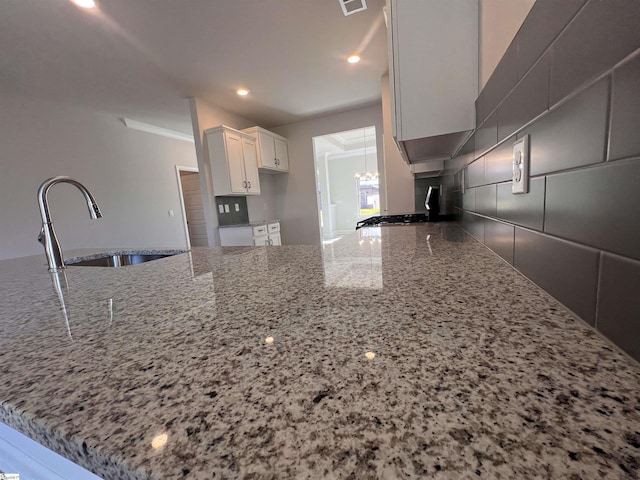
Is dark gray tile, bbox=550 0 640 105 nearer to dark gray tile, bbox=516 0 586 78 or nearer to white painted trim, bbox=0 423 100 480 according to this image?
dark gray tile, bbox=516 0 586 78

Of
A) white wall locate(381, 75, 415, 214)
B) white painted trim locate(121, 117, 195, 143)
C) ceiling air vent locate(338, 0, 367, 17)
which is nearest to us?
ceiling air vent locate(338, 0, 367, 17)

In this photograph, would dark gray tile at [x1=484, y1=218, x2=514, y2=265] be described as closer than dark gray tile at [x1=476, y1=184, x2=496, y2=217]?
Yes

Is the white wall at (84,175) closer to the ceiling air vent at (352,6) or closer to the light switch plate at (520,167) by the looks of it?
the ceiling air vent at (352,6)

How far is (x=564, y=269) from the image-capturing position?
0.38 metres

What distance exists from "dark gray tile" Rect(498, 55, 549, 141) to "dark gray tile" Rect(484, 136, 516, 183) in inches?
1.1

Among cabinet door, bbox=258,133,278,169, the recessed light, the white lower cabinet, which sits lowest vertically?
the white lower cabinet

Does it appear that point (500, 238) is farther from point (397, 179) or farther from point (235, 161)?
point (235, 161)

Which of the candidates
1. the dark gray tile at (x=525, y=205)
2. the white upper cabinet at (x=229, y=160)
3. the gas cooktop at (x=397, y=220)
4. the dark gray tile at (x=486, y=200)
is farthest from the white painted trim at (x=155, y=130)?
the dark gray tile at (x=525, y=205)

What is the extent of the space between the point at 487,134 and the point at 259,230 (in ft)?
10.1

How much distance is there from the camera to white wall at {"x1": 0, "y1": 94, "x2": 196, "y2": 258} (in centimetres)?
261

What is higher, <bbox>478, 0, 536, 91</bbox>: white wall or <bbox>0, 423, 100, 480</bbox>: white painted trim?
<bbox>478, 0, 536, 91</bbox>: white wall

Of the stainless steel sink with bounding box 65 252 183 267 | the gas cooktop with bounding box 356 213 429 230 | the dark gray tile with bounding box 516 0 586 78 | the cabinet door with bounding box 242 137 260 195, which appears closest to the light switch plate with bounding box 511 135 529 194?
the dark gray tile with bounding box 516 0 586 78

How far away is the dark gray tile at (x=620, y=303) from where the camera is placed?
0.87 ft

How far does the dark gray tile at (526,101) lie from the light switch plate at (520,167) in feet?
0.13
